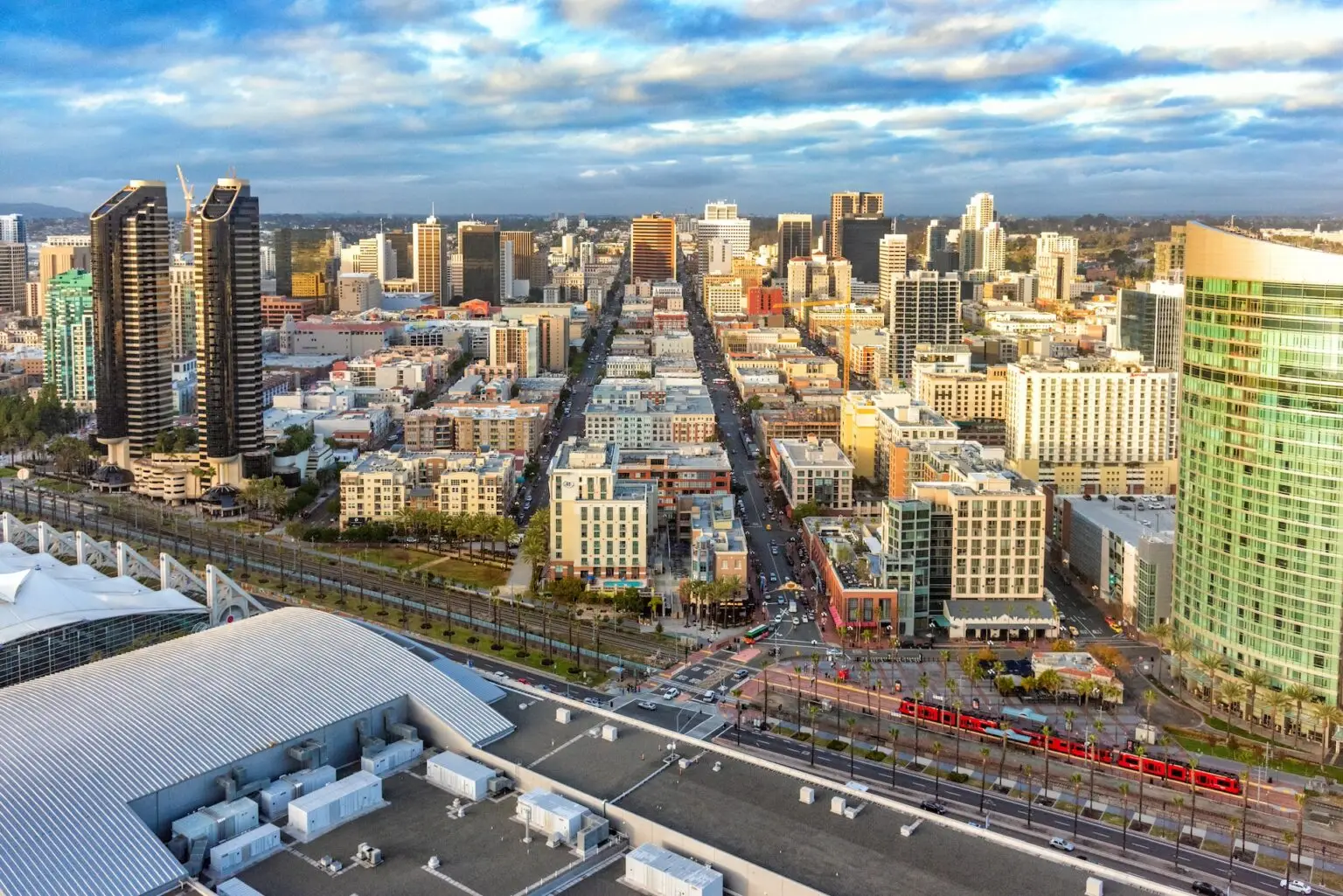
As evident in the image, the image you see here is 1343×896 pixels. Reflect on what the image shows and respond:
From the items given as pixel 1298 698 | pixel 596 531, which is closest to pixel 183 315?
pixel 596 531

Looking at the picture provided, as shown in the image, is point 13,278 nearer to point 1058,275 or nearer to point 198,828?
point 1058,275

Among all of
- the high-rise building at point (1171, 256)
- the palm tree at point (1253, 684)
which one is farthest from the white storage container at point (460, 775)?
the high-rise building at point (1171, 256)

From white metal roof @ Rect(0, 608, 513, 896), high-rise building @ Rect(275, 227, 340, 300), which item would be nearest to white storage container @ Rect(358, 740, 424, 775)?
white metal roof @ Rect(0, 608, 513, 896)

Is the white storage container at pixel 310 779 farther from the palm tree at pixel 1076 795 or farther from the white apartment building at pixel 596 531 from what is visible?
the white apartment building at pixel 596 531

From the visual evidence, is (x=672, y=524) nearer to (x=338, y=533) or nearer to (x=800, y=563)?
(x=800, y=563)

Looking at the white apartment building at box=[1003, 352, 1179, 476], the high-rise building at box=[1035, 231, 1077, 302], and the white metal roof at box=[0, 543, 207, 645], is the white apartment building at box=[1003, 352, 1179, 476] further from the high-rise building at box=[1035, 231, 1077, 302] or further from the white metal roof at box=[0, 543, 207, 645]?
the high-rise building at box=[1035, 231, 1077, 302]

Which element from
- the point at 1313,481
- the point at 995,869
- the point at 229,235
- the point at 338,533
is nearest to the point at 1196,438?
the point at 1313,481
